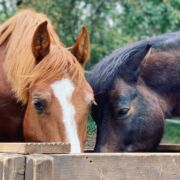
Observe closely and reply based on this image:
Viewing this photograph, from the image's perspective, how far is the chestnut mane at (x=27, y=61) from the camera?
273cm

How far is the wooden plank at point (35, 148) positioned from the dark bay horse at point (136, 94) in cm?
137

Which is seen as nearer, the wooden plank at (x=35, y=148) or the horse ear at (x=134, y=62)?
the wooden plank at (x=35, y=148)

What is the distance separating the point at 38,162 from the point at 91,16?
8295 millimetres

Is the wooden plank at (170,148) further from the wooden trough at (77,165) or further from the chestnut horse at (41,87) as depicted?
the wooden trough at (77,165)

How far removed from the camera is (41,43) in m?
2.84

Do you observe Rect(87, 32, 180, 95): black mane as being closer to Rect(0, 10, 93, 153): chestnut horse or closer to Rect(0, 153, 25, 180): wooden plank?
Rect(0, 10, 93, 153): chestnut horse

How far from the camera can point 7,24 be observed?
10.4 feet

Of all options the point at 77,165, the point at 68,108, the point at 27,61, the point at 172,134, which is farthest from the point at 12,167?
the point at 172,134

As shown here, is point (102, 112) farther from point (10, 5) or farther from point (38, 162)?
point (10, 5)

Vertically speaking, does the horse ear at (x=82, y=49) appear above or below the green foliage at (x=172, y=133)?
above

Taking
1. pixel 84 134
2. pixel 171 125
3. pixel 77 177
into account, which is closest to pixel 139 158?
pixel 77 177

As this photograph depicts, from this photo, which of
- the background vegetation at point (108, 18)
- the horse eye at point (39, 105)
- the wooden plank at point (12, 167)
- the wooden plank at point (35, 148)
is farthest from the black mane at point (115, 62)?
the background vegetation at point (108, 18)

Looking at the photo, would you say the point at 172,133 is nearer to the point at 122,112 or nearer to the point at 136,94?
the point at 136,94

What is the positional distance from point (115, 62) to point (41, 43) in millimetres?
712
